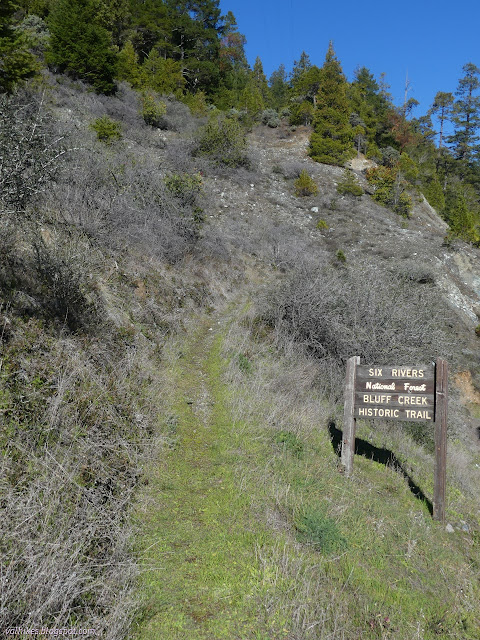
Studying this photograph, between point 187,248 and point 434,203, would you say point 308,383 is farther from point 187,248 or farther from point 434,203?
point 434,203

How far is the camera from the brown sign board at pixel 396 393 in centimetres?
537

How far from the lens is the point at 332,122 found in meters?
36.0

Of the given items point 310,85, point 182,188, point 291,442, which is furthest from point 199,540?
point 310,85

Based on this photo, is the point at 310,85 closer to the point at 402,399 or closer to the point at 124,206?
the point at 124,206

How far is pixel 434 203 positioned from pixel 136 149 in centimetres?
2966

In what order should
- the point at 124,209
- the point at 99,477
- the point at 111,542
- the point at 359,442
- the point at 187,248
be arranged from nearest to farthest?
1. the point at 111,542
2. the point at 99,477
3. the point at 359,442
4. the point at 124,209
5. the point at 187,248

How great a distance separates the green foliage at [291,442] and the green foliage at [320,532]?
4.38 feet

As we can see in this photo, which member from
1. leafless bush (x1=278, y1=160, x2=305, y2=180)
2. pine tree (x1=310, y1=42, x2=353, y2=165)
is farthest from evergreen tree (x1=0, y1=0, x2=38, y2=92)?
pine tree (x1=310, y1=42, x2=353, y2=165)

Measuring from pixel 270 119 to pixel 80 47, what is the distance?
20093 millimetres

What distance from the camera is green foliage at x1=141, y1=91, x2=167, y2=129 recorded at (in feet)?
85.4

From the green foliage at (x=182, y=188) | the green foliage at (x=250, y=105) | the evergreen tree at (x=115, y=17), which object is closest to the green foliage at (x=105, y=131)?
the green foliage at (x=182, y=188)

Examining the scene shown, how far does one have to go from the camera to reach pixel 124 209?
469 inches

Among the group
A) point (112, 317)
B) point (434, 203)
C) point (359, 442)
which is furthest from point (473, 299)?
point (434, 203)

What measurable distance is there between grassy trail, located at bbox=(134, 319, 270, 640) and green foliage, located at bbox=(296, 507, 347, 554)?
434 millimetres
